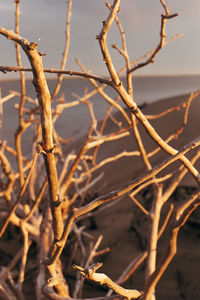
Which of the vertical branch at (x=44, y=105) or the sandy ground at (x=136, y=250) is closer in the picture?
the vertical branch at (x=44, y=105)

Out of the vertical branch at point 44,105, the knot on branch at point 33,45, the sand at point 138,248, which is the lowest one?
the sand at point 138,248

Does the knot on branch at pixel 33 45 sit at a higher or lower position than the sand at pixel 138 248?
higher

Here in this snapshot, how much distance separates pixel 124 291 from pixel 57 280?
0.20 metres

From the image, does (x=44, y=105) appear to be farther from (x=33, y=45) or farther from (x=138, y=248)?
(x=138, y=248)

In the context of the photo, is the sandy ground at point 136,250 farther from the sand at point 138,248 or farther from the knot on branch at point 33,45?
the knot on branch at point 33,45

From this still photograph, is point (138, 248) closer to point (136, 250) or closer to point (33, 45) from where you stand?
point (136, 250)

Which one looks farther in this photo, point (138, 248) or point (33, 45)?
point (138, 248)

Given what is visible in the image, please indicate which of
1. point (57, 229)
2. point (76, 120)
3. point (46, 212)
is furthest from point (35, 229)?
point (76, 120)

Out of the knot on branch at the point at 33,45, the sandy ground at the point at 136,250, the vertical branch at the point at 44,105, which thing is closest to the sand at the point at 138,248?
the sandy ground at the point at 136,250

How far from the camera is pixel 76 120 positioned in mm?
10492

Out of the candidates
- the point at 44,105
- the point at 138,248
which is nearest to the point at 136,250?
the point at 138,248

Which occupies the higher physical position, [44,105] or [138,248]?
[44,105]

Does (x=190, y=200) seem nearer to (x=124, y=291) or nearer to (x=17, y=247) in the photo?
(x=124, y=291)

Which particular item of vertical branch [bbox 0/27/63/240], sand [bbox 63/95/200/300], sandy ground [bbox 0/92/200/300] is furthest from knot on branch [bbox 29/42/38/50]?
sandy ground [bbox 0/92/200/300]
